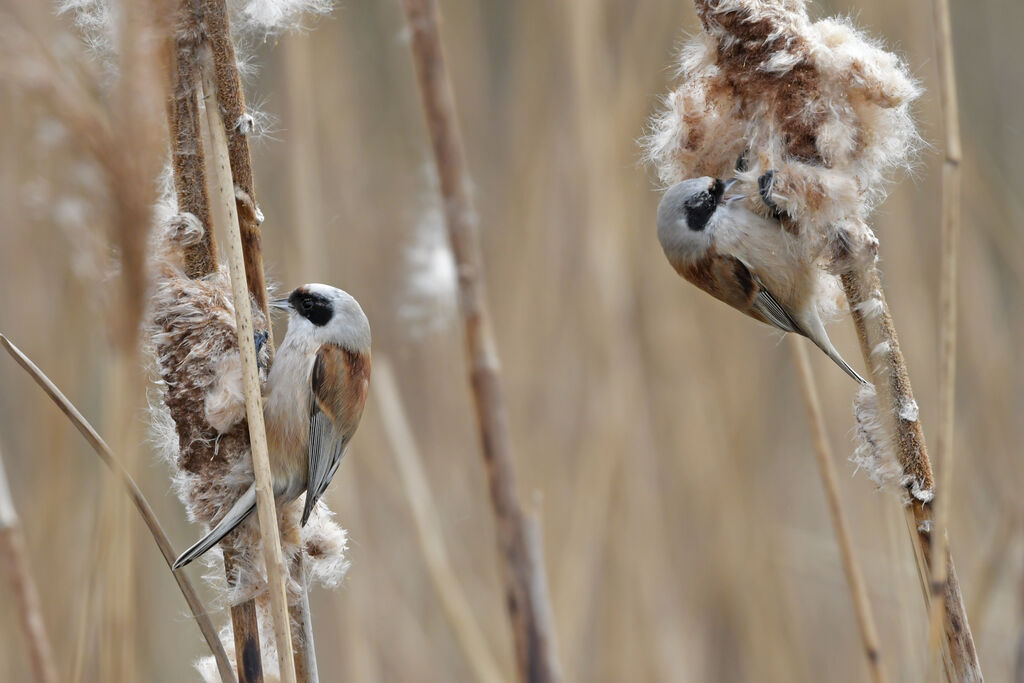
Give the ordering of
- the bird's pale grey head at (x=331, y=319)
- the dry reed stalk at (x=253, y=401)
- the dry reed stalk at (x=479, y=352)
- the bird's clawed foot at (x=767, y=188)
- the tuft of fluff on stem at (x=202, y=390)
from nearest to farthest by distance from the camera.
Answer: the dry reed stalk at (x=479, y=352) → the dry reed stalk at (x=253, y=401) → the tuft of fluff on stem at (x=202, y=390) → the bird's clawed foot at (x=767, y=188) → the bird's pale grey head at (x=331, y=319)

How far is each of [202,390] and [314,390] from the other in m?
0.31

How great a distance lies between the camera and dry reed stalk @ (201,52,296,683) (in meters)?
0.85

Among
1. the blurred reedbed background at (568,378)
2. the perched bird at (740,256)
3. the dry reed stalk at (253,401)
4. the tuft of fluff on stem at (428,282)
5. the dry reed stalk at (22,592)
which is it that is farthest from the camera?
the tuft of fluff on stem at (428,282)

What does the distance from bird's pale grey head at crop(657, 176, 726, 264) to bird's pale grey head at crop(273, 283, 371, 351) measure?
48cm

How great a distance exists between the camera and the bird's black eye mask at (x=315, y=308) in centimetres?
137

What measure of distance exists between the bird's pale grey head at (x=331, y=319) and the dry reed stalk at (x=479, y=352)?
77 centimetres

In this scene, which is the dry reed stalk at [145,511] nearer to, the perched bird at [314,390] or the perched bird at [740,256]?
the perched bird at [314,390]

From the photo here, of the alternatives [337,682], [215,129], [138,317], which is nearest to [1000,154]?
[337,682]

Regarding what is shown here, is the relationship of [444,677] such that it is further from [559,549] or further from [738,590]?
[738,590]

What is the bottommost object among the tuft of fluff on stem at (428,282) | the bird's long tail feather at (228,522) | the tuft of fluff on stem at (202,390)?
the bird's long tail feather at (228,522)

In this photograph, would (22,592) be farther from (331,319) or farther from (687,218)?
(687,218)

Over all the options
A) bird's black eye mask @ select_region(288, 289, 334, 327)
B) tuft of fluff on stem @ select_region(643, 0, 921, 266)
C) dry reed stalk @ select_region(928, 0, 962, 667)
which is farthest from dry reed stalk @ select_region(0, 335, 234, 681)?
tuft of fluff on stem @ select_region(643, 0, 921, 266)

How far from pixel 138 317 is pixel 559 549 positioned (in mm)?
1507

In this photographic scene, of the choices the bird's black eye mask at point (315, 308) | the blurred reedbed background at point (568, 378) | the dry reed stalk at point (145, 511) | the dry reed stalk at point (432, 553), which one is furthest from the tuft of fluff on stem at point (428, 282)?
→ the dry reed stalk at point (145, 511)
